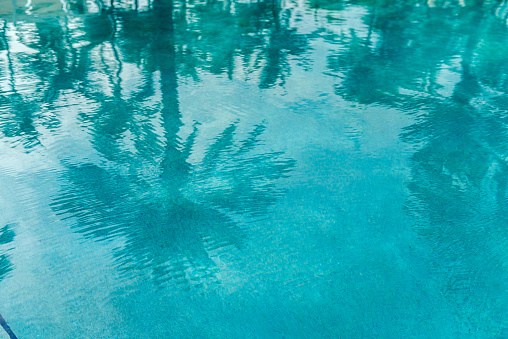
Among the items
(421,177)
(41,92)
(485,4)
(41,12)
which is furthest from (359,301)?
(485,4)

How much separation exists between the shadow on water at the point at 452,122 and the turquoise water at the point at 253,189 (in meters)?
0.01

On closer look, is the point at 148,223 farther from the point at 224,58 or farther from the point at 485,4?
the point at 485,4

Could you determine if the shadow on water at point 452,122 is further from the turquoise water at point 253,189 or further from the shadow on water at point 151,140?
the shadow on water at point 151,140

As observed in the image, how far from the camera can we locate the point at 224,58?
4836 millimetres

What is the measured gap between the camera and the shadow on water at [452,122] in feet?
6.93

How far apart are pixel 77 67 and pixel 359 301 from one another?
4065mm

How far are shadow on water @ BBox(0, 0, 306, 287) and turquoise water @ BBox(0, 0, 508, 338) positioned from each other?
16 millimetres

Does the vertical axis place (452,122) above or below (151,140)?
above

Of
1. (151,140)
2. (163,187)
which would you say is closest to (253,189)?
(163,187)

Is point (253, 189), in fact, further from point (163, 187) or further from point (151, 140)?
point (151, 140)

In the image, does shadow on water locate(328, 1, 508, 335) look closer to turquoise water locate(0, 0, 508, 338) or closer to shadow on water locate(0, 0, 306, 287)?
turquoise water locate(0, 0, 508, 338)

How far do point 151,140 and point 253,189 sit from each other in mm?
1045

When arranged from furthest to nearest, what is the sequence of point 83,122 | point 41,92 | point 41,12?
point 41,12 < point 41,92 < point 83,122

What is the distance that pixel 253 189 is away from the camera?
2705 mm
